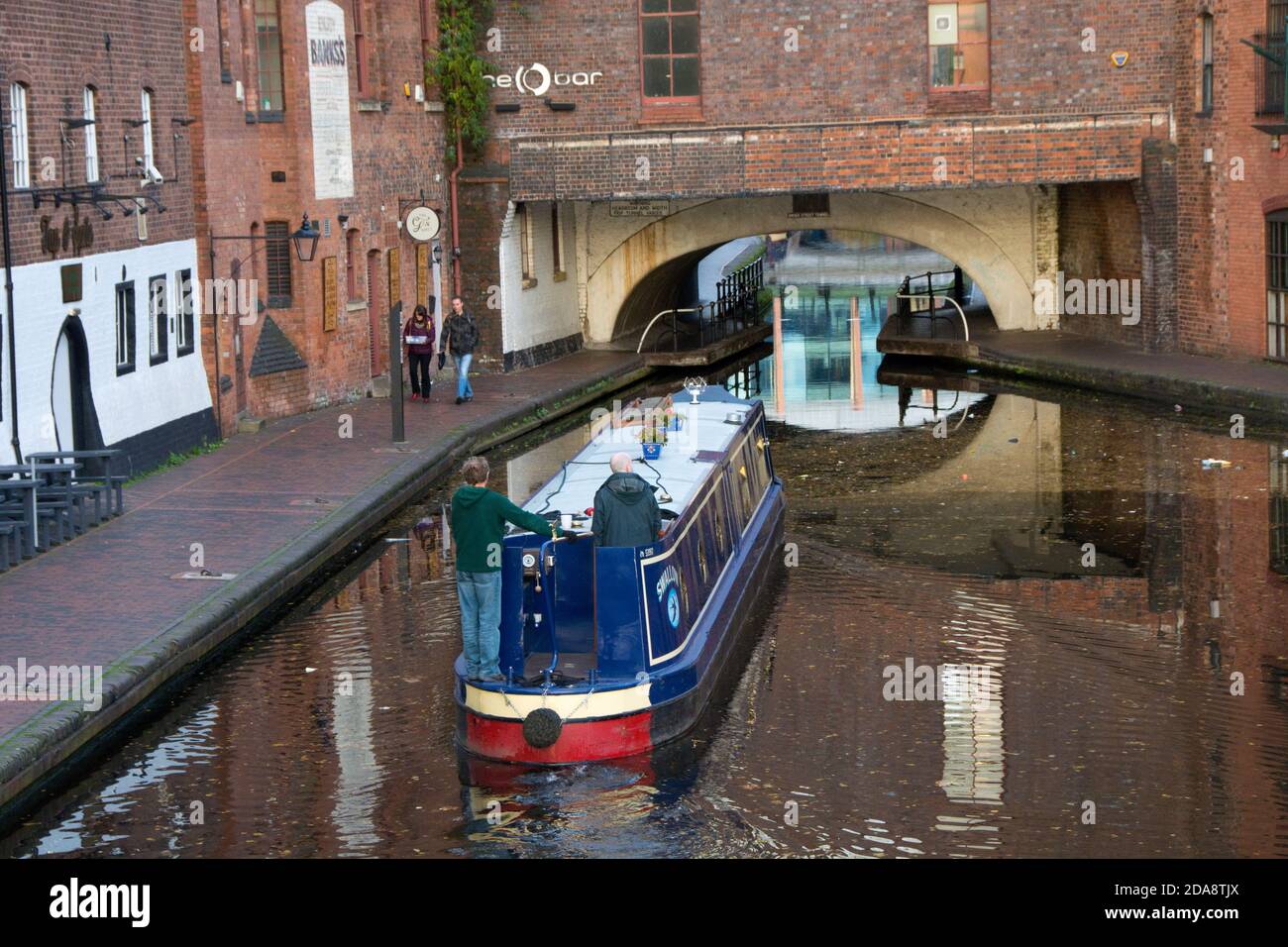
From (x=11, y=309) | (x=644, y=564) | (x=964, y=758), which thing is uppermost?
(x=11, y=309)

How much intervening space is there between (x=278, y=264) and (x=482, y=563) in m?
13.4

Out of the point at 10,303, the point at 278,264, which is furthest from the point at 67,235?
the point at 278,264

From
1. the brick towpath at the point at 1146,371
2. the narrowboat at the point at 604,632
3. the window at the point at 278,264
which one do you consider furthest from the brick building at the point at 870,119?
the narrowboat at the point at 604,632

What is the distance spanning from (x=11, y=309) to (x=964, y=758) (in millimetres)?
9603

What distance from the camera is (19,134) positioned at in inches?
682

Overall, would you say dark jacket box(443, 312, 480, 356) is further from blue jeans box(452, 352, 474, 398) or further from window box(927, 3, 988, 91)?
window box(927, 3, 988, 91)

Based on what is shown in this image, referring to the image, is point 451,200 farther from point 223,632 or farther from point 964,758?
point 964,758

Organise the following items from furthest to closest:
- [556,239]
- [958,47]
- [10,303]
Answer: [556,239] < [958,47] < [10,303]

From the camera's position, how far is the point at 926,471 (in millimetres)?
20969

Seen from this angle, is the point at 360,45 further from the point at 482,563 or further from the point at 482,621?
the point at 482,621

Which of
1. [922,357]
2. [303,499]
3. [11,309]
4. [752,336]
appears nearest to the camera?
[11,309]

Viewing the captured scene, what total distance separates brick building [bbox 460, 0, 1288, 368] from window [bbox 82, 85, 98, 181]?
10.3 meters

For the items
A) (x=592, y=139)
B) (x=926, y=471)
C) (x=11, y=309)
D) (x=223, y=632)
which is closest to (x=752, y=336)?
(x=592, y=139)

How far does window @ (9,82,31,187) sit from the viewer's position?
1714cm
